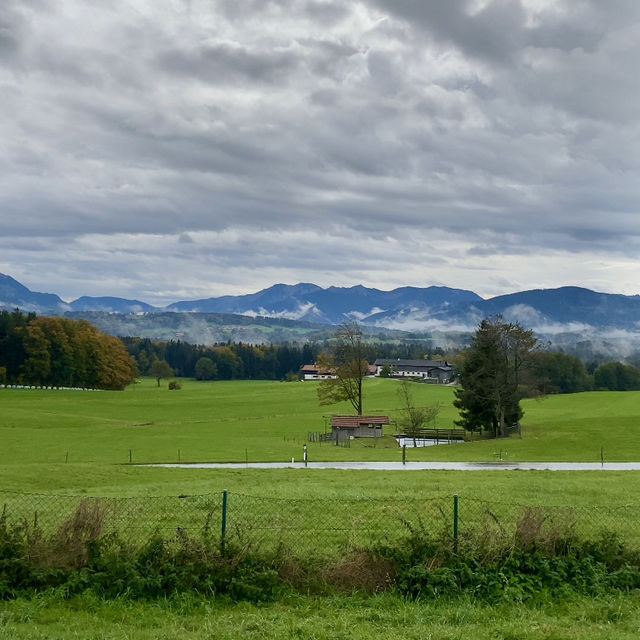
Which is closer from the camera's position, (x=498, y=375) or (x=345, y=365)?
(x=498, y=375)

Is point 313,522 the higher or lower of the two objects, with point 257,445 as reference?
higher

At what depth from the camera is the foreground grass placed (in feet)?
31.7

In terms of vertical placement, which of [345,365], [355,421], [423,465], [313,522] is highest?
[345,365]

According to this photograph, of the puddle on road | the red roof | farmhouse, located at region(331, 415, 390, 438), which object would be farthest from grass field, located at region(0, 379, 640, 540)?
farmhouse, located at region(331, 415, 390, 438)

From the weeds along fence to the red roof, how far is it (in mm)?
48975

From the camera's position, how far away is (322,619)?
10.2 metres

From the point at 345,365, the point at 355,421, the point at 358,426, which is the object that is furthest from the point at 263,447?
the point at 345,365

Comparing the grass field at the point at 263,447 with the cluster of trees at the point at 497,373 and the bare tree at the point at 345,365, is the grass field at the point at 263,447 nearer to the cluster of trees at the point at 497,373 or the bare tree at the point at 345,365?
the cluster of trees at the point at 497,373

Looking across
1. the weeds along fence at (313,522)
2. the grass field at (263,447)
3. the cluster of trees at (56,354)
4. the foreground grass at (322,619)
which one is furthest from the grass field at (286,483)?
the cluster of trees at (56,354)

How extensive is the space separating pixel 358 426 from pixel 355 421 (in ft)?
2.62

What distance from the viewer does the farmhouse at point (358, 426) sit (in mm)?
69500

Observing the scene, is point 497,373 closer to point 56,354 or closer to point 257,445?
point 257,445

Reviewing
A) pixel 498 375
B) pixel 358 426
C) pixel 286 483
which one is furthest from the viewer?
pixel 358 426

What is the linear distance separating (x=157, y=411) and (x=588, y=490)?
76772 millimetres
